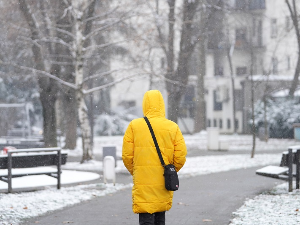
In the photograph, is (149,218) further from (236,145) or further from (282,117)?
(282,117)

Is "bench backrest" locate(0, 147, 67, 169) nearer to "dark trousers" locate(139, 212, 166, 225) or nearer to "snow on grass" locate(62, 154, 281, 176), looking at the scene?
"snow on grass" locate(62, 154, 281, 176)

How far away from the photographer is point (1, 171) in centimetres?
1248

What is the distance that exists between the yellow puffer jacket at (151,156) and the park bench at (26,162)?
6299 mm

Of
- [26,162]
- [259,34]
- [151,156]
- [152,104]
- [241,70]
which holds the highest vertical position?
[259,34]

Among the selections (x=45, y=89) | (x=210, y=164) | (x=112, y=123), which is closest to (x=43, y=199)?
(x=210, y=164)

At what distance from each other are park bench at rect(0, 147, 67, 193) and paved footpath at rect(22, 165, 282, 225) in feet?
5.12

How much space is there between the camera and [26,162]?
40.0 ft

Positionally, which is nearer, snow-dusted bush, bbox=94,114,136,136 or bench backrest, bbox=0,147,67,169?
bench backrest, bbox=0,147,67,169

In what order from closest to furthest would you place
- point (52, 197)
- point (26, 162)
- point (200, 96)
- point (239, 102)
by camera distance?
point (52, 197), point (26, 162), point (200, 96), point (239, 102)

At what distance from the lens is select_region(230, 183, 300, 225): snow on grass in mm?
8562

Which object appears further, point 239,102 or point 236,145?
point 239,102

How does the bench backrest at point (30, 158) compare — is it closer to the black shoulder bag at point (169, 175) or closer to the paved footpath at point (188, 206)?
the paved footpath at point (188, 206)

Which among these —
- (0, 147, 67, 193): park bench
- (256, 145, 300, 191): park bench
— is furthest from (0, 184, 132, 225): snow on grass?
(256, 145, 300, 191): park bench

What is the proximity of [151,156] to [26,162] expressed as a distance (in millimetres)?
6670
